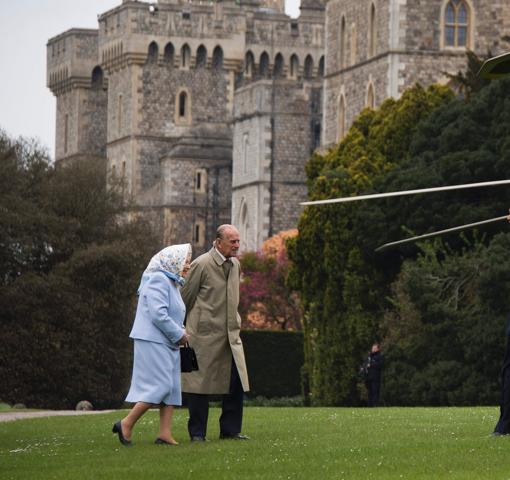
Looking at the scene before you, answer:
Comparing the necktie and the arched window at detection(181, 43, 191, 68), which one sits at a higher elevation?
the arched window at detection(181, 43, 191, 68)

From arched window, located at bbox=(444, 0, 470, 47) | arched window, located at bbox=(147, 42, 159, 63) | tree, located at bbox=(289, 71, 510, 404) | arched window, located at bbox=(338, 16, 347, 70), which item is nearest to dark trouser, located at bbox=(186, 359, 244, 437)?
tree, located at bbox=(289, 71, 510, 404)

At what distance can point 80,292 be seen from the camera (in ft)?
158

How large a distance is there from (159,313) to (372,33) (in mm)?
51002

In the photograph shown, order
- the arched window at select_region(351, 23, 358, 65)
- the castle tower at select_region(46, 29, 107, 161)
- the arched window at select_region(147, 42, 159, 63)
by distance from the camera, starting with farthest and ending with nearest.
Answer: the castle tower at select_region(46, 29, 107, 161) → the arched window at select_region(147, 42, 159, 63) → the arched window at select_region(351, 23, 358, 65)

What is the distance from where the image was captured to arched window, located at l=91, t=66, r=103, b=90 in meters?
116

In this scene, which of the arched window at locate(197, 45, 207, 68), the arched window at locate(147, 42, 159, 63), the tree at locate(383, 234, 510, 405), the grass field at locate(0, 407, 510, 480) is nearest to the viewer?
the grass field at locate(0, 407, 510, 480)

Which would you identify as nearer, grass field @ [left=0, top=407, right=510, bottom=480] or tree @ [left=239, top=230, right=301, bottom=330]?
grass field @ [left=0, top=407, right=510, bottom=480]

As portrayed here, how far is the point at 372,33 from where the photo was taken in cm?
6638

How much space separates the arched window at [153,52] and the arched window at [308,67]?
8.32 meters

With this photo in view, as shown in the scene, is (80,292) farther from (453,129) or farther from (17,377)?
(453,129)

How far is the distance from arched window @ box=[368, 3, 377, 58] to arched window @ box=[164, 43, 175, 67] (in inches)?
1579

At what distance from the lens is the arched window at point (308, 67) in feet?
354

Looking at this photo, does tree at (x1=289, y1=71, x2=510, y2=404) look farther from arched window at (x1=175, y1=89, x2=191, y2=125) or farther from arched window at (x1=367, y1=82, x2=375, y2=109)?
arched window at (x1=175, y1=89, x2=191, y2=125)

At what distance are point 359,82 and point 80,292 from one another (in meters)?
21.6
